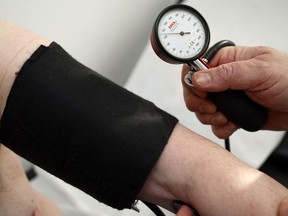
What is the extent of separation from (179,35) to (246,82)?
8.3 inches

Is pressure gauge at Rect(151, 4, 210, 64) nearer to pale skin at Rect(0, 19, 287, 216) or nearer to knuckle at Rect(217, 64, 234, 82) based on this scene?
knuckle at Rect(217, 64, 234, 82)

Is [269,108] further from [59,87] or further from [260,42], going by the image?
[59,87]

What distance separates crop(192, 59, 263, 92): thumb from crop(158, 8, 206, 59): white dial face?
58mm

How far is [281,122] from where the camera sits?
107 centimetres

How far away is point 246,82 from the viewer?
90 centimetres

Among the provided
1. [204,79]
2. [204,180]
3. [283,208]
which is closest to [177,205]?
[204,180]

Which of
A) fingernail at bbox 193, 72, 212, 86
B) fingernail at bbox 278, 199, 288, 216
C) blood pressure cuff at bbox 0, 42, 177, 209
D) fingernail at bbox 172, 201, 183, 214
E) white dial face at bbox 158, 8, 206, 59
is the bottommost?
fingernail at bbox 172, 201, 183, 214

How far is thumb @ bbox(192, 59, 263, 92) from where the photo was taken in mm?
845

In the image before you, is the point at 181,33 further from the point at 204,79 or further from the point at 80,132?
the point at 80,132

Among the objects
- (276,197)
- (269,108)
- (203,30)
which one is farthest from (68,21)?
(276,197)

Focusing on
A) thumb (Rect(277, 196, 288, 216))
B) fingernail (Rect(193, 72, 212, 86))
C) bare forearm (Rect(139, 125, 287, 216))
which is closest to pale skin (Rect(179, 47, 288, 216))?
fingernail (Rect(193, 72, 212, 86))

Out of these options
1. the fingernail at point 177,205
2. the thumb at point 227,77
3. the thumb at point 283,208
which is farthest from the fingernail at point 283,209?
the thumb at point 227,77

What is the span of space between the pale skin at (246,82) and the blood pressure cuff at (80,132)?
26cm

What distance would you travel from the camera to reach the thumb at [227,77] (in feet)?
2.77
